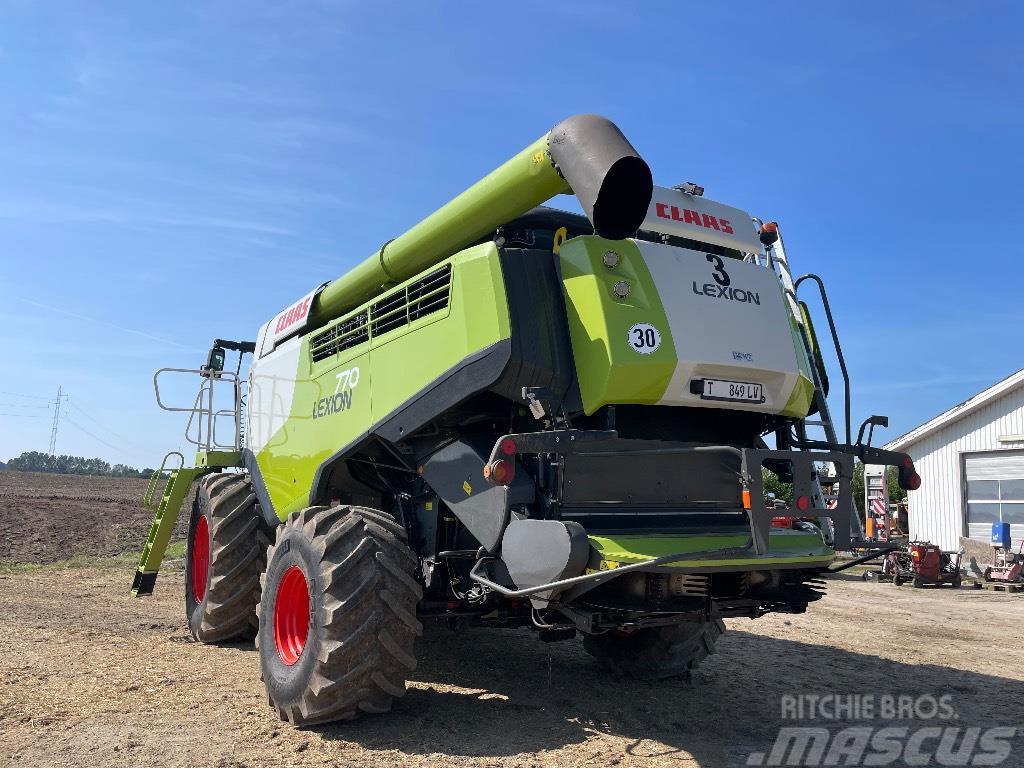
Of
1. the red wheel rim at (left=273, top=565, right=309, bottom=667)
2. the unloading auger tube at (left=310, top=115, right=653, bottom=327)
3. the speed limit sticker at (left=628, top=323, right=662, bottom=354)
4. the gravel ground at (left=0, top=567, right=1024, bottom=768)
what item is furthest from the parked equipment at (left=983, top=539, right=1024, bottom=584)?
the red wheel rim at (left=273, top=565, right=309, bottom=667)

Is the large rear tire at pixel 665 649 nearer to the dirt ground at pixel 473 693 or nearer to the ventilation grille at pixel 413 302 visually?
the dirt ground at pixel 473 693

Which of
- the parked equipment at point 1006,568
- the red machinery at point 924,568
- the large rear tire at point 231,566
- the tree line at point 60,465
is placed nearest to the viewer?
the large rear tire at point 231,566

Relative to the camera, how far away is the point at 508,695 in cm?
549

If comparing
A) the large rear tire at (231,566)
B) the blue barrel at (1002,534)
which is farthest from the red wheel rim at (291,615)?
the blue barrel at (1002,534)

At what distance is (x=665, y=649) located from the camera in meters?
6.00

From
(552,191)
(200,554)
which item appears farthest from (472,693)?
(200,554)

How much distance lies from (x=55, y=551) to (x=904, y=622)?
13295 millimetres

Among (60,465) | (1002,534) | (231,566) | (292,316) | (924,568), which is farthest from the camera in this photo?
(60,465)

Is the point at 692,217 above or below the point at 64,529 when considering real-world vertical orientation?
above

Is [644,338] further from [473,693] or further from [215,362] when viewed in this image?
[215,362]

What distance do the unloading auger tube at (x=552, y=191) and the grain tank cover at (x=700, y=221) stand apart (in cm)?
47

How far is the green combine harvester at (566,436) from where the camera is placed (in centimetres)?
430

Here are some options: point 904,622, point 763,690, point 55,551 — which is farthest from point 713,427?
point 55,551

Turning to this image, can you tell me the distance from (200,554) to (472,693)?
3.83m
